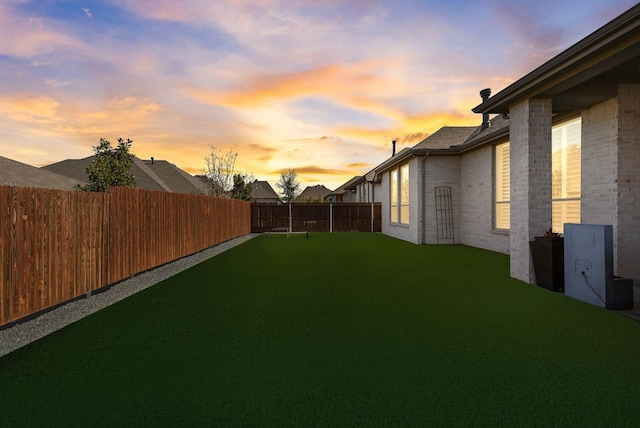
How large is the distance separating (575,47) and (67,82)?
43.6 feet

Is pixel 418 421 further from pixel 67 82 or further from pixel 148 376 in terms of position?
pixel 67 82

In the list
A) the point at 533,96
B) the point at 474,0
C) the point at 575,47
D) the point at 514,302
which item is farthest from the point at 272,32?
the point at 514,302

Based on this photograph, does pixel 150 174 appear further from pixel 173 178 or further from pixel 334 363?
pixel 334 363

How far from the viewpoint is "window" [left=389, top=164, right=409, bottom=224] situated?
1819 centimetres

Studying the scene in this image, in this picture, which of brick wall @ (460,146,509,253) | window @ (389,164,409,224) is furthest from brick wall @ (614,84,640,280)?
window @ (389,164,409,224)

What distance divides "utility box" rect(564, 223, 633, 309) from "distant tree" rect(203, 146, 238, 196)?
37241 millimetres

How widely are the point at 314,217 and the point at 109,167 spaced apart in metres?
12.8

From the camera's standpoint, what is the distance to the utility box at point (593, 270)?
543 centimetres

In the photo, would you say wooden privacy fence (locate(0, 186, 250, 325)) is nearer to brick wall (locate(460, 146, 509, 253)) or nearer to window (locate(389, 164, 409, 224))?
brick wall (locate(460, 146, 509, 253))

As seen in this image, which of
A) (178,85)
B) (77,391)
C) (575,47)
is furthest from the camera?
(178,85)

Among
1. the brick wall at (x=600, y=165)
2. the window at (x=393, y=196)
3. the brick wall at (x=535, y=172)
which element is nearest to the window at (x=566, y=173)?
the brick wall at (x=600, y=165)

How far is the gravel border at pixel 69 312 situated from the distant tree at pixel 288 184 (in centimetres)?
6670

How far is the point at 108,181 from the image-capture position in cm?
1967

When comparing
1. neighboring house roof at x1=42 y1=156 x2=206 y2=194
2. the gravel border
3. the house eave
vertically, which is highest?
neighboring house roof at x1=42 y1=156 x2=206 y2=194
